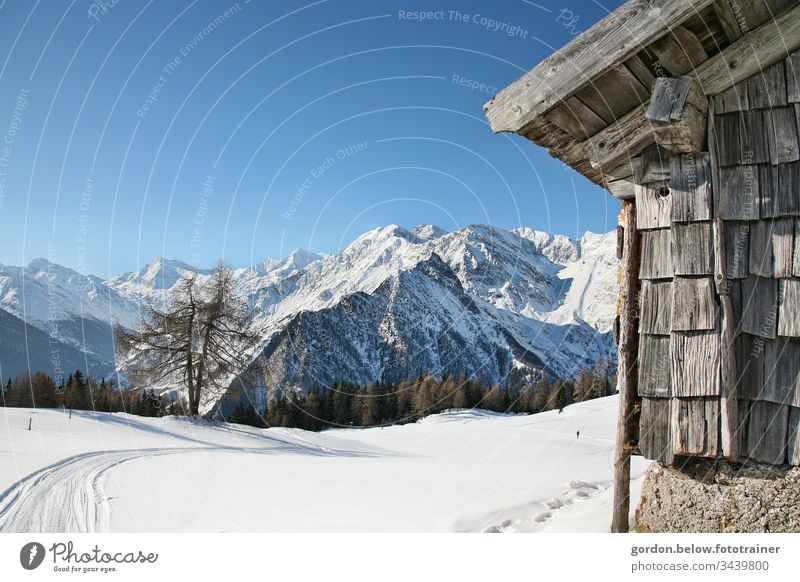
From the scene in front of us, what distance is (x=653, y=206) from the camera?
4301 mm

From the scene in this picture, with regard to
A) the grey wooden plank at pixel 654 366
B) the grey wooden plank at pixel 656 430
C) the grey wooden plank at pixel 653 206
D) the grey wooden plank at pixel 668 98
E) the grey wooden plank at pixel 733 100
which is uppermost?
the grey wooden plank at pixel 733 100

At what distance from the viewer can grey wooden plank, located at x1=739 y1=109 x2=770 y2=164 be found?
13.0 feet

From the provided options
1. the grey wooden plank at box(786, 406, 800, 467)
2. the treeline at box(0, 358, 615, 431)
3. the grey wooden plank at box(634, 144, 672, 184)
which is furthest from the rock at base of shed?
the treeline at box(0, 358, 615, 431)

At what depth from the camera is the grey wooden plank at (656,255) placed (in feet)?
13.8

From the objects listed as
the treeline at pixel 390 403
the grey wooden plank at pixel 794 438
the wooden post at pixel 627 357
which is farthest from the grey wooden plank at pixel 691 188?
the treeline at pixel 390 403

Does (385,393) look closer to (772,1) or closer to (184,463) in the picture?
(184,463)

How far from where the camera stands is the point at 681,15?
3.73 meters

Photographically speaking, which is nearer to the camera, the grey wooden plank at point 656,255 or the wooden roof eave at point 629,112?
the wooden roof eave at point 629,112

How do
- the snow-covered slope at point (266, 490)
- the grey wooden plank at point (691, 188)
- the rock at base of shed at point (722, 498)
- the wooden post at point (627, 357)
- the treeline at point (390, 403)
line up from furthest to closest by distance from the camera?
the treeline at point (390, 403), the snow-covered slope at point (266, 490), the wooden post at point (627, 357), the grey wooden plank at point (691, 188), the rock at base of shed at point (722, 498)

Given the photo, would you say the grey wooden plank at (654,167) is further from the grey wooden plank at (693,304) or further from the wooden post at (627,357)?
the grey wooden plank at (693,304)

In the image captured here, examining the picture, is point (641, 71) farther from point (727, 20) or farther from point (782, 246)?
point (782, 246)

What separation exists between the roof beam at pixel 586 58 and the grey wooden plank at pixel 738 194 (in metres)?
1.27

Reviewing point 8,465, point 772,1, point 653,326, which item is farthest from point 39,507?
point 772,1

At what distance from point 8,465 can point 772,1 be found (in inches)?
494
